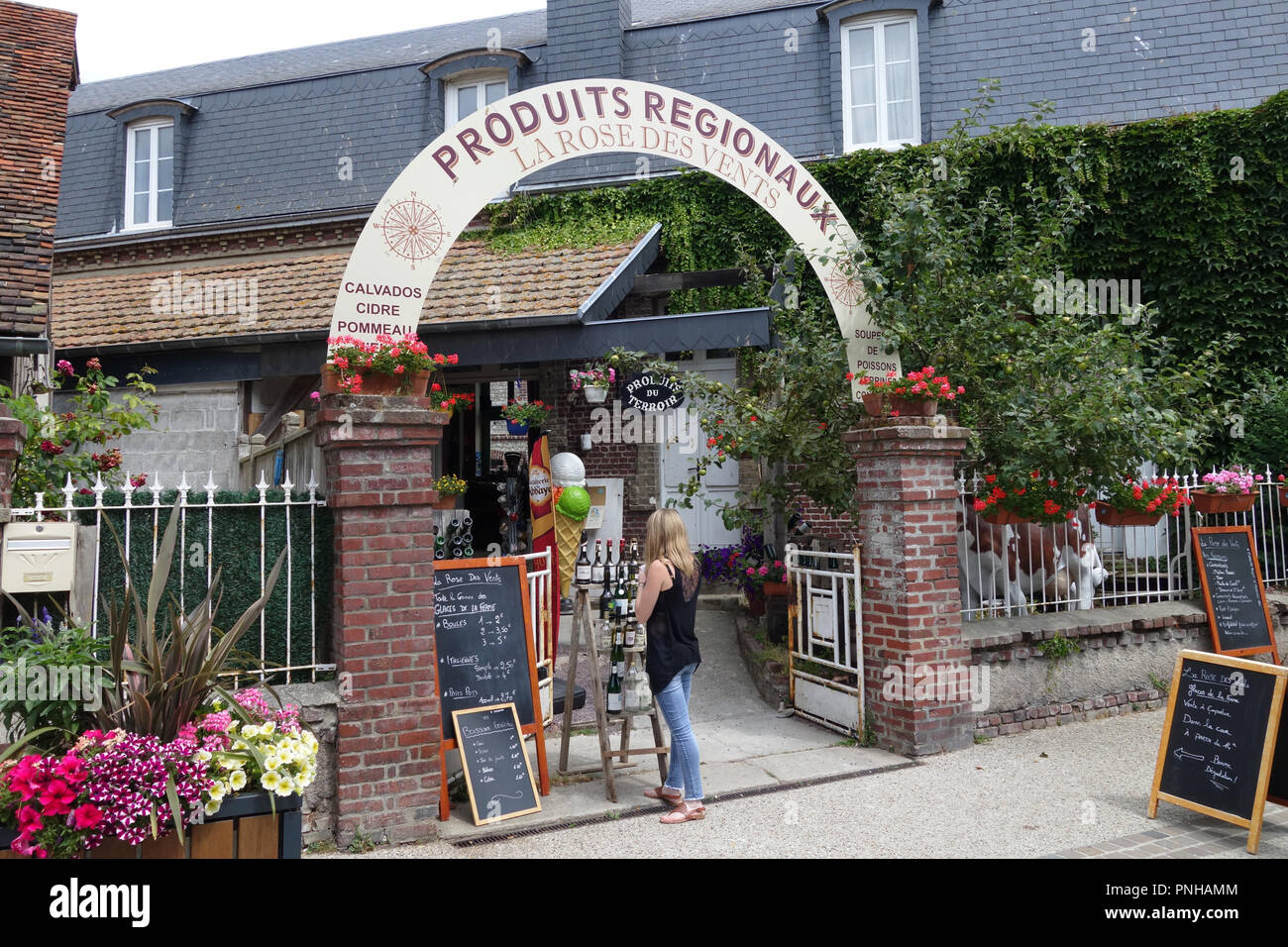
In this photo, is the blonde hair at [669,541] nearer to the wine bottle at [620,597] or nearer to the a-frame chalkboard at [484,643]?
the wine bottle at [620,597]

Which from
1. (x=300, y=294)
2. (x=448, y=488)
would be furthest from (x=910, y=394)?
(x=300, y=294)

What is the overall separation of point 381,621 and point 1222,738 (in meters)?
4.50

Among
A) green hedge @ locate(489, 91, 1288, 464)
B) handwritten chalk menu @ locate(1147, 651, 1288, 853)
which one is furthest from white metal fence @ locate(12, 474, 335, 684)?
green hedge @ locate(489, 91, 1288, 464)

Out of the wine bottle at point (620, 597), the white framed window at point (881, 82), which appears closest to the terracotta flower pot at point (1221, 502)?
the wine bottle at point (620, 597)

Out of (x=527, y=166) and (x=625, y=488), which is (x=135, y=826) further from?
(x=625, y=488)

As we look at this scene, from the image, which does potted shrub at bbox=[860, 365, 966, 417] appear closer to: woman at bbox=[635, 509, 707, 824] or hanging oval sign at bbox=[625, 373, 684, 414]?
woman at bbox=[635, 509, 707, 824]

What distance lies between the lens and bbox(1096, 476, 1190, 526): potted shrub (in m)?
7.07

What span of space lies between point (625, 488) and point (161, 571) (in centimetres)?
859

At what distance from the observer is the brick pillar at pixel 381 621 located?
15.2 ft

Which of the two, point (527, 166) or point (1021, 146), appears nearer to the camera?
point (527, 166)

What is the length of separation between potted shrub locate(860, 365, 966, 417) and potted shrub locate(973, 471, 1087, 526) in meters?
0.85

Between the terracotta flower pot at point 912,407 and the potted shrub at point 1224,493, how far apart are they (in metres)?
3.12

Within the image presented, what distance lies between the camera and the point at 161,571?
11.2 ft

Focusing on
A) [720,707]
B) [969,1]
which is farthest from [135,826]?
[969,1]
